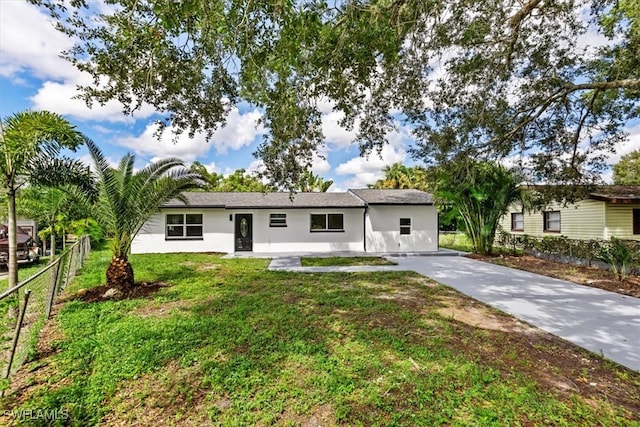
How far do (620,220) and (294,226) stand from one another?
603 inches

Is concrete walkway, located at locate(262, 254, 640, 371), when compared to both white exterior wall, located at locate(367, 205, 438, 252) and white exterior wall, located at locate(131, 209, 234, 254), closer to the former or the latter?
white exterior wall, located at locate(367, 205, 438, 252)

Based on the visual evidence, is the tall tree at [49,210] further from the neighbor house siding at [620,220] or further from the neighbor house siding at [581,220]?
the neighbor house siding at [620,220]

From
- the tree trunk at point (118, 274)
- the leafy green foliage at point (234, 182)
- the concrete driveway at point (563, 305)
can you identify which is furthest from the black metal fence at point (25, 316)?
the leafy green foliage at point (234, 182)

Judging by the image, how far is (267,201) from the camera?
52.1 feet

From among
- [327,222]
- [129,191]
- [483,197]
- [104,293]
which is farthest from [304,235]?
[104,293]

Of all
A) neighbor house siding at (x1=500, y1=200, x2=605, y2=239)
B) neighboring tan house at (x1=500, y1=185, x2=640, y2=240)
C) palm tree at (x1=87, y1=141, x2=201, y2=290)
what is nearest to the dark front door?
palm tree at (x1=87, y1=141, x2=201, y2=290)

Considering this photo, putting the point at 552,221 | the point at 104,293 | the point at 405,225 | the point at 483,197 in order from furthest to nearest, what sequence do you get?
1. the point at 552,221
2. the point at 405,225
3. the point at 483,197
4. the point at 104,293

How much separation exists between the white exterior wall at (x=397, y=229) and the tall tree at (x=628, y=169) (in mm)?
28736

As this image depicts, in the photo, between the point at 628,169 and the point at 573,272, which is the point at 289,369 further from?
the point at 628,169

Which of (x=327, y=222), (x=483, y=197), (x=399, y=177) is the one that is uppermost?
(x=399, y=177)

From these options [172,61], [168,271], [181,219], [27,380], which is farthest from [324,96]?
[181,219]

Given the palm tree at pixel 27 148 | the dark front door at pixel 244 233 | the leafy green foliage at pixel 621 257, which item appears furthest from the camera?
the dark front door at pixel 244 233

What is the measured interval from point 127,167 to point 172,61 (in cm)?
365

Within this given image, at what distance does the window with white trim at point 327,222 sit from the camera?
15.6m
